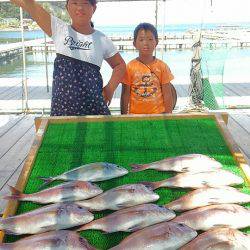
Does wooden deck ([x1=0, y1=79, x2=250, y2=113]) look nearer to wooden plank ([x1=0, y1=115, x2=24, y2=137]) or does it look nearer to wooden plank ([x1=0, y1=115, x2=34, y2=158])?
wooden plank ([x1=0, y1=115, x2=24, y2=137])

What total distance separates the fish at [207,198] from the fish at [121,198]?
155 millimetres

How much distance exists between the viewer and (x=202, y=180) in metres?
2.72

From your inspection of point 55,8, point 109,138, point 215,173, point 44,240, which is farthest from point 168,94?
point 55,8

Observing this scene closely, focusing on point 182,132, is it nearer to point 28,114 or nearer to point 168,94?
A: point 168,94

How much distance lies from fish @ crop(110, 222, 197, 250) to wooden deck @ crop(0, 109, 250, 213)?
205cm

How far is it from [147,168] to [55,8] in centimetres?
536

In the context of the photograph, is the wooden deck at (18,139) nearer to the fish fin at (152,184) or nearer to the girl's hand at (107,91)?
the girl's hand at (107,91)

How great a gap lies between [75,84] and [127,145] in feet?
2.54

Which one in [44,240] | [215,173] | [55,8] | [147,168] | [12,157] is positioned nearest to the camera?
[44,240]

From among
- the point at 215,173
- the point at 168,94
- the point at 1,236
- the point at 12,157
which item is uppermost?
the point at 168,94

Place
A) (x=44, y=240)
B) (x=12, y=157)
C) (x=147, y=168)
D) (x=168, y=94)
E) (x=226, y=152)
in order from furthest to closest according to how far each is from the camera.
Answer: (x=12, y=157), (x=168, y=94), (x=226, y=152), (x=147, y=168), (x=44, y=240)

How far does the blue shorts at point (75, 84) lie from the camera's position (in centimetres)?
356

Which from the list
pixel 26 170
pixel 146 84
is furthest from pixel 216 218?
pixel 146 84

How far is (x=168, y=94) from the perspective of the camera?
4.31 metres
